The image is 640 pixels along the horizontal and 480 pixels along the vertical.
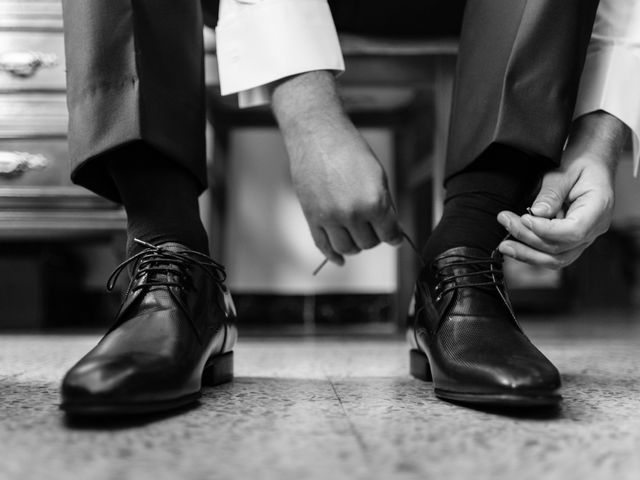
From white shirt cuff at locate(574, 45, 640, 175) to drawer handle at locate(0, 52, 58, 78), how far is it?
0.96m

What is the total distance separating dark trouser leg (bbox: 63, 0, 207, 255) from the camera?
47 centimetres

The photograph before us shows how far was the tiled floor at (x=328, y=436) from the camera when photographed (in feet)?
0.95

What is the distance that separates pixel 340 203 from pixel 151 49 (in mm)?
217

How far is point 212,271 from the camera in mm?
518

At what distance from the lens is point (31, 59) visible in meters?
1.09

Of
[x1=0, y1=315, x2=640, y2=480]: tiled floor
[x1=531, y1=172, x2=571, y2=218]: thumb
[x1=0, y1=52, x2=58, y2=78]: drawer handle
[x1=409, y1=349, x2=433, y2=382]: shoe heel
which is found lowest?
[x1=409, y1=349, x2=433, y2=382]: shoe heel

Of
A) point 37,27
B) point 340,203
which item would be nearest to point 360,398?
point 340,203

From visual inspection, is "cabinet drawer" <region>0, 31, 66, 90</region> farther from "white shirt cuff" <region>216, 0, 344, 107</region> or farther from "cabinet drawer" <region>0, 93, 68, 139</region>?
"white shirt cuff" <region>216, 0, 344, 107</region>

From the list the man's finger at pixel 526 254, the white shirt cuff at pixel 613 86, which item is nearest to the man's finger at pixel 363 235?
the man's finger at pixel 526 254

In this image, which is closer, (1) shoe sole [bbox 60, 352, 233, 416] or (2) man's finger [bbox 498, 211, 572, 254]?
(1) shoe sole [bbox 60, 352, 233, 416]

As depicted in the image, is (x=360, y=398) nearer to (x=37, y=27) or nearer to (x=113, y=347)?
(x=113, y=347)

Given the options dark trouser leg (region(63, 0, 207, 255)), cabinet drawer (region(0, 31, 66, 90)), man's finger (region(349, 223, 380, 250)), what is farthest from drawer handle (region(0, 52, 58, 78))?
man's finger (region(349, 223, 380, 250))

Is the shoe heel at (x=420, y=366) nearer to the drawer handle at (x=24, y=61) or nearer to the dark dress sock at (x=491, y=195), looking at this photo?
the dark dress sock at (x=491, y=195)

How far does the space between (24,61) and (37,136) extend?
14cm
